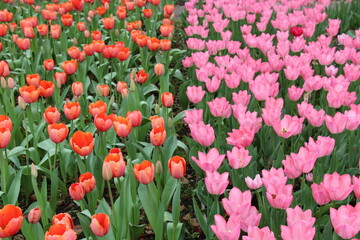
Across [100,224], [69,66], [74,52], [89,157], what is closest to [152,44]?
[74,52]

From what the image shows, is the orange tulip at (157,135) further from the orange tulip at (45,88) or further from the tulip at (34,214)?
the orange tulip at (45,88)

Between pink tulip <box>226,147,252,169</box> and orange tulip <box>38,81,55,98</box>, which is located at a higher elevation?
pink tulip <box>226,147,252,169</box>

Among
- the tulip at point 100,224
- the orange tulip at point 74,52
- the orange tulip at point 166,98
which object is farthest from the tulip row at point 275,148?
the orange tulip at point 74,52

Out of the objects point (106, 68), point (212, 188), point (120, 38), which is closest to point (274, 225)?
point (212, 188)

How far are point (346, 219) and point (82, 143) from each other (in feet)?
3.62

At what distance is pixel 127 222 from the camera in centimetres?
200

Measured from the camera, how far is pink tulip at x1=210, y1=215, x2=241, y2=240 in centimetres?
151

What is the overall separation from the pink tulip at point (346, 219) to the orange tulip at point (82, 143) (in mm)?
1027

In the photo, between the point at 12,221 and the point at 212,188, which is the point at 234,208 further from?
the point at 12,221

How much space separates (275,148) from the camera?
2.63 meters

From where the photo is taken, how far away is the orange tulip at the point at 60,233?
151 centimetres

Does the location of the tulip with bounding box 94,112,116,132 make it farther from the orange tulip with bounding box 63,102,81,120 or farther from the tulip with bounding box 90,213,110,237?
the tulip with bounding box 90,213,110,237

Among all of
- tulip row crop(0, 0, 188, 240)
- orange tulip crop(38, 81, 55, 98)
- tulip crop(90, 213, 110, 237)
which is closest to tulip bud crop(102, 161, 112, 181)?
tulip row crop(0, 0, 188, 240)

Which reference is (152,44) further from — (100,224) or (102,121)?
(100,224)
